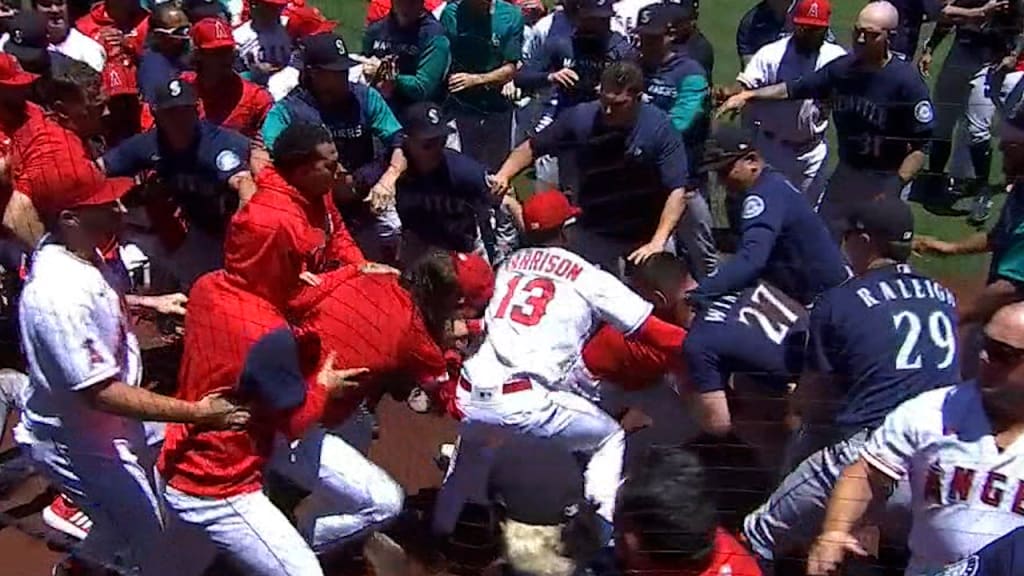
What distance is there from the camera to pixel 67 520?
5027mm

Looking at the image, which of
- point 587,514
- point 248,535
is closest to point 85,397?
point 248,535

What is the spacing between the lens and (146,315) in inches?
207

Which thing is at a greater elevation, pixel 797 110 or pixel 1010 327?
pixel 1010 327

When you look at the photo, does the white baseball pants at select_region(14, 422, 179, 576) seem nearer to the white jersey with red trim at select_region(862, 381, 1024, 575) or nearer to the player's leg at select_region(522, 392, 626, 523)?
the player's leg at select_region(522, 392, 626, 523)

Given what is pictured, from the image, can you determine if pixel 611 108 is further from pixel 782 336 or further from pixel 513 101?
pixel 513 101

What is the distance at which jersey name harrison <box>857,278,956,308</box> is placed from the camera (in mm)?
4492

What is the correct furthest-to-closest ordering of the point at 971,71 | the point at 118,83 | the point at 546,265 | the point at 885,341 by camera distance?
the point at 971,71 < the point at 118,83 < the point at 546,265 < the point at 885,341

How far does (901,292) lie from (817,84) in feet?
8.15

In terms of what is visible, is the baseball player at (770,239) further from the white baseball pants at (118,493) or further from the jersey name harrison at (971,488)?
the white baseball pants at (118,493)

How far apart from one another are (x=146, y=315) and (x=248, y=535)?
1292 mm

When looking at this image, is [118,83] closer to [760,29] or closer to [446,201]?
[446,201]

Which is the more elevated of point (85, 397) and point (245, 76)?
point (85, 397)

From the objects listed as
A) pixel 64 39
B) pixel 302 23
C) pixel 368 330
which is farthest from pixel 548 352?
pixel 64 39

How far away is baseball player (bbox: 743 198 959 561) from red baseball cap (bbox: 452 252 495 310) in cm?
115
